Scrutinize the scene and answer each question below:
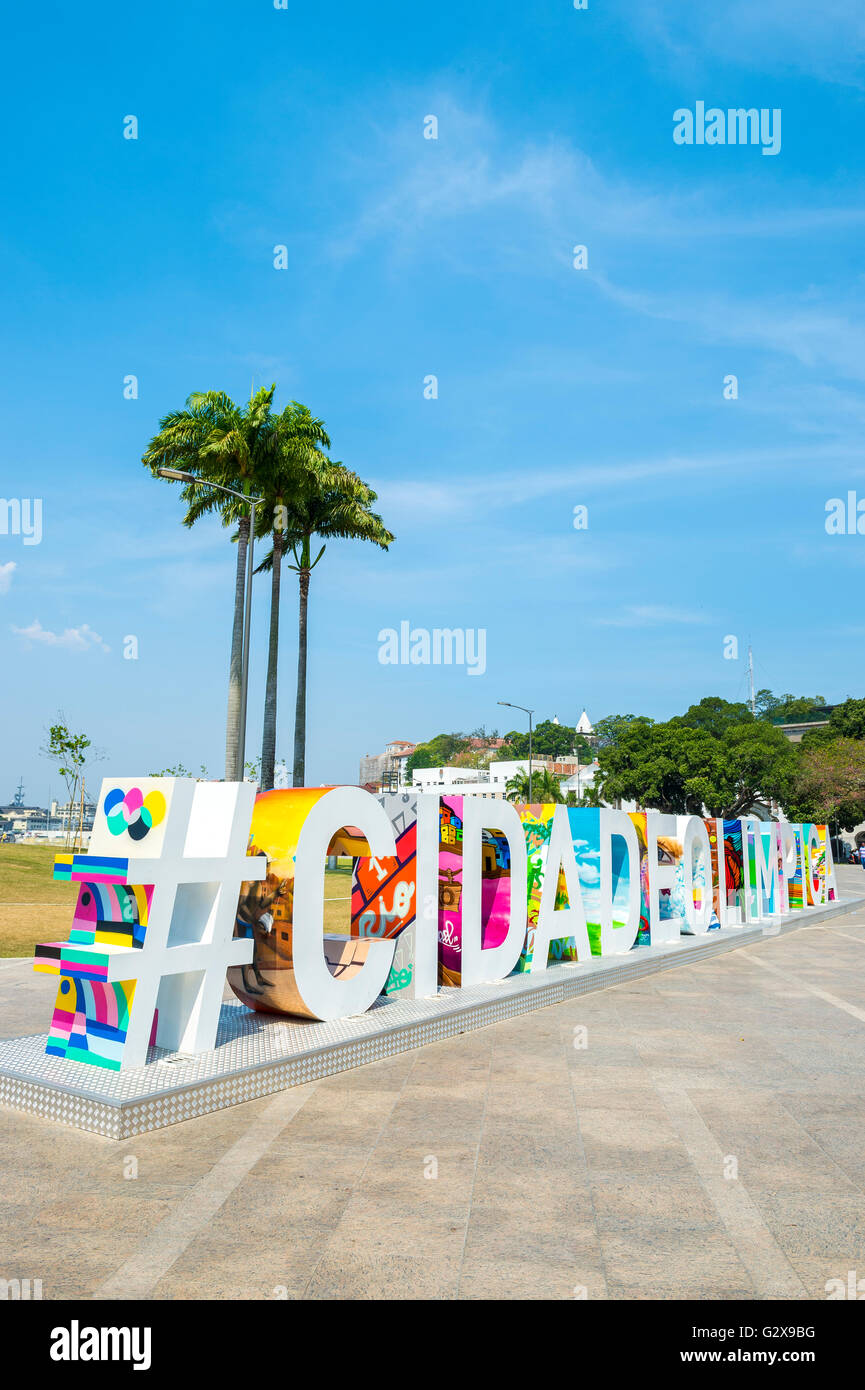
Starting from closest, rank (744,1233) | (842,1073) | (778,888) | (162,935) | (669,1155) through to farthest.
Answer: (744,1233)
(669,1155)
(162,935)
(842,1073)
(778,888)

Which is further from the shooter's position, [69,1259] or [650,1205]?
[650,1205]

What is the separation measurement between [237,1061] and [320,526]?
26.2m

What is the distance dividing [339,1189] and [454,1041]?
374 centimetres

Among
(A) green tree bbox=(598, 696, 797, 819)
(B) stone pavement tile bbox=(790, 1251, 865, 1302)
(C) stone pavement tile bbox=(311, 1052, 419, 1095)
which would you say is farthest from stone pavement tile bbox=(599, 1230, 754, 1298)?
(A) green tree bbox=(598, 696, 797, 819)

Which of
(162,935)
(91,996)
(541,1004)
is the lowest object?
(541,1004)

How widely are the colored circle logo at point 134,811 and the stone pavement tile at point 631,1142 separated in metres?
3.76

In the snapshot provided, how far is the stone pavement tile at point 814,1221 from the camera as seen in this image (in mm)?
4375

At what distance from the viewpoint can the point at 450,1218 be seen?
467 centimetres

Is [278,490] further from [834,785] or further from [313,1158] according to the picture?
[834,785]

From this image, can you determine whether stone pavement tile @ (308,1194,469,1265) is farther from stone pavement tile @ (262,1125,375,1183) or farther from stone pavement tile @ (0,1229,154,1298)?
stone pavement tile @ (0,1229,154,1298)

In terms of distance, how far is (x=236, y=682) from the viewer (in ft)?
80.6

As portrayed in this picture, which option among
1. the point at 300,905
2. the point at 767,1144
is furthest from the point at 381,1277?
the point at 300,905
